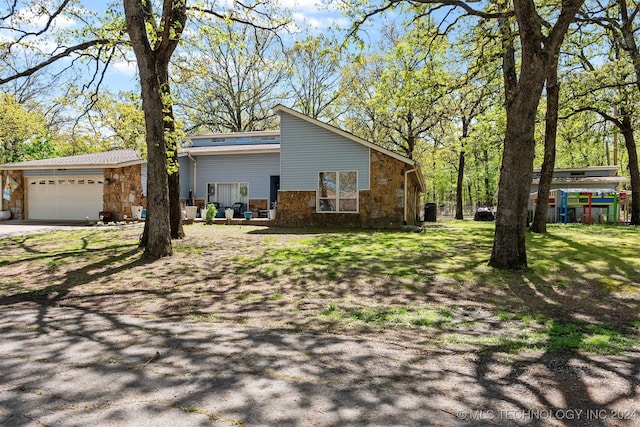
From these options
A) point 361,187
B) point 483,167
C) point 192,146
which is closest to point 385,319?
point 361,187

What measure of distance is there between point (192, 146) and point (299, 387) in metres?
24.4

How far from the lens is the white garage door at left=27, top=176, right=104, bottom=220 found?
19.5 metres

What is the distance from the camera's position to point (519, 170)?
289 inches

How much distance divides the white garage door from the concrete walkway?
1759 centimetres

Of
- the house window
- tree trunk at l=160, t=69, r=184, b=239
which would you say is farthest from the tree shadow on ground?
the house window

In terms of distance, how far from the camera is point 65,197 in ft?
65.2

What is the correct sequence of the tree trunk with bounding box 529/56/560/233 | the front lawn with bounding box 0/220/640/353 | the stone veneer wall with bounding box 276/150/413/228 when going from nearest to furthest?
the front lawn with bounding box 0/220/640/353 < the tree trunk with bounding box 529/56/560/233 < the stone veneer wall with bounding box 276/150/413/228

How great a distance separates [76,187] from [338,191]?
43.8 ft

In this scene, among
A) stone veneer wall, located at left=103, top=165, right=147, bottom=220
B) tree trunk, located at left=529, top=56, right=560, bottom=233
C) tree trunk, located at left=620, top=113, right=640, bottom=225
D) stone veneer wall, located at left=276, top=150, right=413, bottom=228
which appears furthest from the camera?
stone veneer wall, located at left=103, top=165, right=147, bottom=220

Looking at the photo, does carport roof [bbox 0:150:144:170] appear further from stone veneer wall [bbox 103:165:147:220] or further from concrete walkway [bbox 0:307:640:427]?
concrete walkway [bbox 0:307:640:427]

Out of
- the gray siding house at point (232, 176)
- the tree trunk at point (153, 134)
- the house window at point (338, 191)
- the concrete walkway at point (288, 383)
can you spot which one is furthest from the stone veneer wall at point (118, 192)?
the concrete walkway at point (288, 383)

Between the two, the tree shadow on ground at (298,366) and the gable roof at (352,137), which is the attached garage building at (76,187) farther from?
the tree shadow on ground at (298,366)

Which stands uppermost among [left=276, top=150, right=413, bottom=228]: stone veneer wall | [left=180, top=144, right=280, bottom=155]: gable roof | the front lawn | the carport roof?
[left=180, top=144, right=280, bottom=155]: gable roof

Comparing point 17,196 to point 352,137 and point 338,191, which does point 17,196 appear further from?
point 352,137
